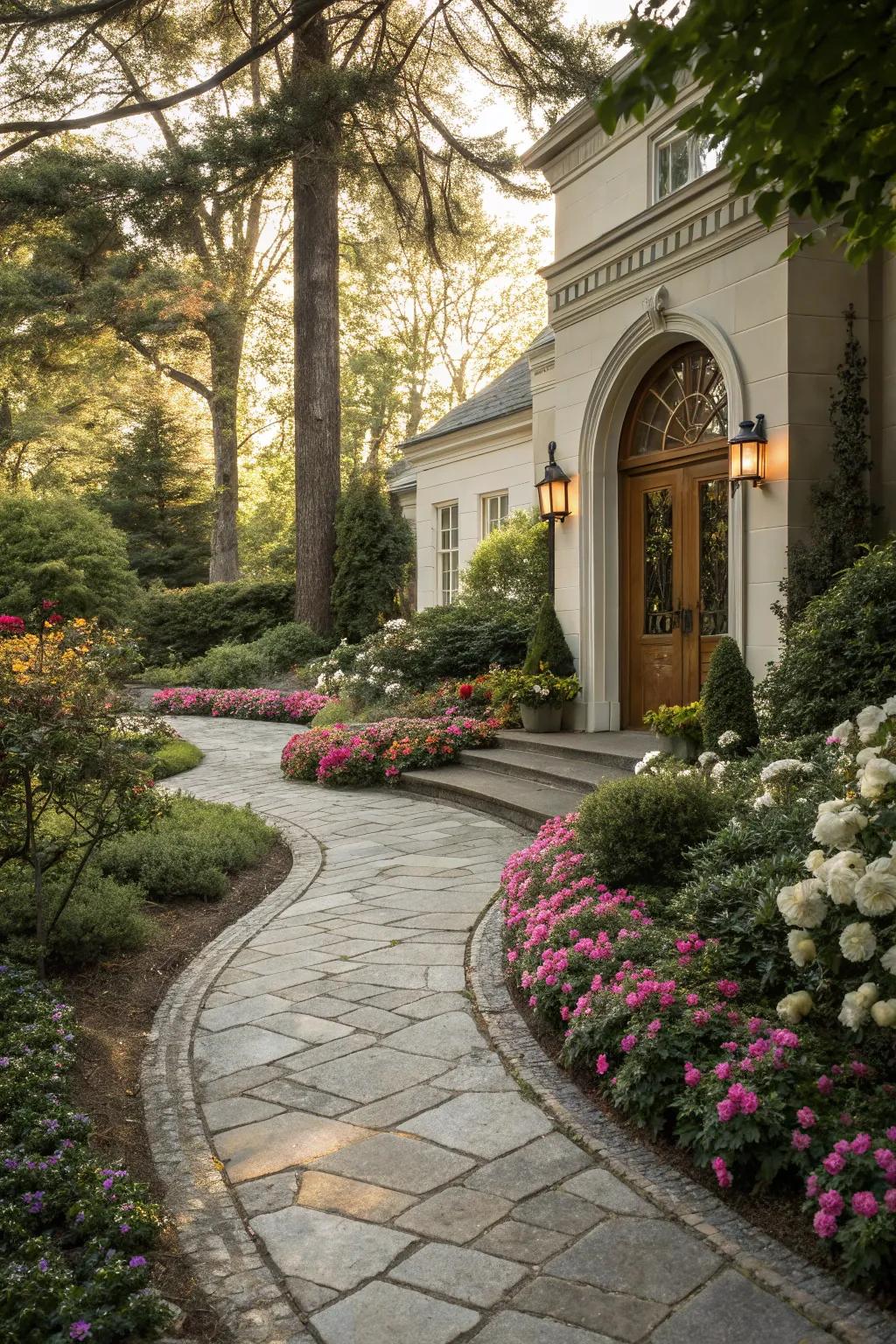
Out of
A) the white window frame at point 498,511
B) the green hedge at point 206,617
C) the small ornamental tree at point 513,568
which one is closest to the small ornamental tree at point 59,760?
the small ornamental tree at point 513,568

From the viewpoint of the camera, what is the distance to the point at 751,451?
745cm

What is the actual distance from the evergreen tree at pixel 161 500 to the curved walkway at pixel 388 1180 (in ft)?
76.1

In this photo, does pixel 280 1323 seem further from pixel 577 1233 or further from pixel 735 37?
pixel 735 37

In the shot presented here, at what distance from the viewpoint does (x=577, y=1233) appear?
8.04 feet

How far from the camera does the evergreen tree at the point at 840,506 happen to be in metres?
7.09

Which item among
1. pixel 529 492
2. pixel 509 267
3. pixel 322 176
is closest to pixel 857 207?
pixel 529 492

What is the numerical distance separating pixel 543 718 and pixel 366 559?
7.67 metres

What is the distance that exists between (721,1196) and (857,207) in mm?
2678

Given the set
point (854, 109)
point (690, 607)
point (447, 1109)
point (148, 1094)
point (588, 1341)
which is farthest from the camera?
point (690, 607)

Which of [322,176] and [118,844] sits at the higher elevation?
[322,176]

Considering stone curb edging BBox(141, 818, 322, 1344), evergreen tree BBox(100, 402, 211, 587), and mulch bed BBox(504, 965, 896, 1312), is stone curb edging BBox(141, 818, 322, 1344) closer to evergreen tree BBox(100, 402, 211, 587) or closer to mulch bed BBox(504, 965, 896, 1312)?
mulch bed BBox(504, 965, 896, 1312)

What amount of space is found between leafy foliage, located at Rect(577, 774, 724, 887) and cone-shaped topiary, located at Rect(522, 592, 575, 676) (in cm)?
534

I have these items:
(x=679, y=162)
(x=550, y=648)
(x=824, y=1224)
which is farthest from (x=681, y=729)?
(x=824, y=1224)

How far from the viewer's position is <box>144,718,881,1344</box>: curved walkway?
85.4 inches
